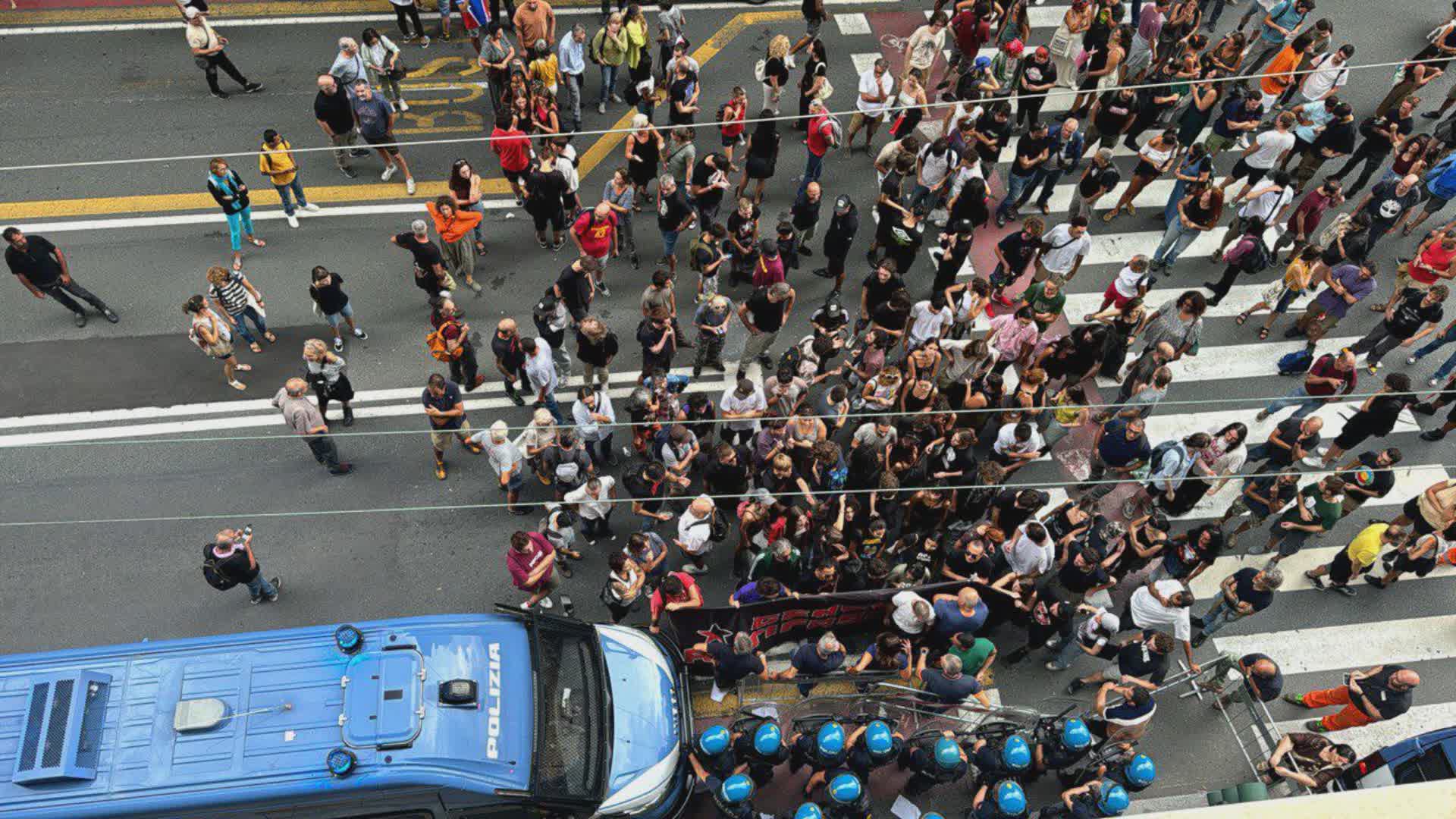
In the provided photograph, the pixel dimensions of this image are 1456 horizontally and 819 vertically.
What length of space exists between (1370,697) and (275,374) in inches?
495

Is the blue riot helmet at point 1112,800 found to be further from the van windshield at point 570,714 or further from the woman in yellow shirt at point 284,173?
the woman in yellow shirt at point 284,173

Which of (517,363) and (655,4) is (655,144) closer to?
(517,363)

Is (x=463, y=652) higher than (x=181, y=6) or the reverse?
the reverse

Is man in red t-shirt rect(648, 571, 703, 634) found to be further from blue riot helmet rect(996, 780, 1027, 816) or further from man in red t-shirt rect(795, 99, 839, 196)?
man in red t-shirt rect(795, 99, 839, 196)

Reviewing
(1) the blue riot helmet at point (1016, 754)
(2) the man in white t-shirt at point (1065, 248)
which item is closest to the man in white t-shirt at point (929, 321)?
(2) the man in white t-shirt at point (1065, 248)

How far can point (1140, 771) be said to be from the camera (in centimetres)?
884

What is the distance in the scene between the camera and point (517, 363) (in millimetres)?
11711

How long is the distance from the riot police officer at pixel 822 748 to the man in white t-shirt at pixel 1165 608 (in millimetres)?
3362

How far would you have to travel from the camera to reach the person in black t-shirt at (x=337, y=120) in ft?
45.1

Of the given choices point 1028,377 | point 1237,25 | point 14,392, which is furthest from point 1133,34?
point 14,392

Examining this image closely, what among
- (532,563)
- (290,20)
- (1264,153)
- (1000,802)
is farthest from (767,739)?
(290,20)

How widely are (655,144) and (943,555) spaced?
6812 mm

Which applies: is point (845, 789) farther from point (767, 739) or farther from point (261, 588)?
point (261, 588)

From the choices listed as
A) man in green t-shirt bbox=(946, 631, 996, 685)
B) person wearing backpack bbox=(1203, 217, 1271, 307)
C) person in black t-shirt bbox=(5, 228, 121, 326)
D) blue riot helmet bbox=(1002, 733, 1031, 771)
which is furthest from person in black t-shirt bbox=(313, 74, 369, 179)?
person wearing backpack bbox=(1203, 217, 1271, 307)
